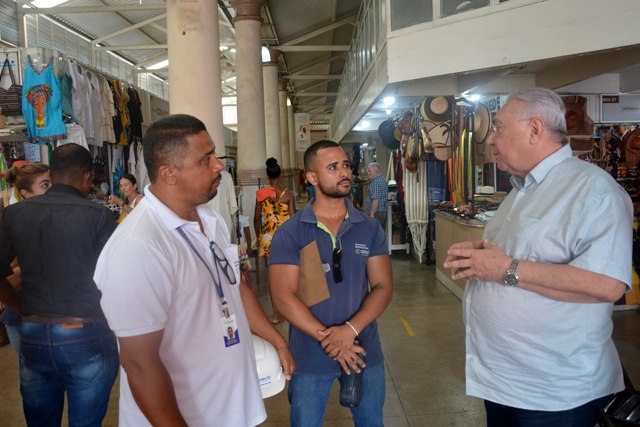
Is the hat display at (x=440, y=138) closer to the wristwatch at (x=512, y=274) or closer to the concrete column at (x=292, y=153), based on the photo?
the wristwatch at (x=512, y=274)

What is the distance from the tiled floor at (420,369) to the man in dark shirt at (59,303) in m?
1.27

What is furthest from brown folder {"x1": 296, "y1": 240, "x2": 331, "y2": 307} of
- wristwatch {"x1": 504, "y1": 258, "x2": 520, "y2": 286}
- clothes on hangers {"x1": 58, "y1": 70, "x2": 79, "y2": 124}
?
clothes on hangers {"x1": 58, "y1": 70, "x2": 79, "y2": 124}

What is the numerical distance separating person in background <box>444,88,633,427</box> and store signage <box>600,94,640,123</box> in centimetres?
521

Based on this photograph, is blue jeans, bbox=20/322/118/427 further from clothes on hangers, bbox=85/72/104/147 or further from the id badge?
clothes on hangers, bbox=85/72/104/147

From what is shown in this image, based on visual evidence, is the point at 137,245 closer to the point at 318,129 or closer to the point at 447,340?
the point at 447,340

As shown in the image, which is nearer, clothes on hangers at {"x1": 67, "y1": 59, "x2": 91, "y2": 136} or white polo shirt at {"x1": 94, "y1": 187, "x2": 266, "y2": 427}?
white polo shirt at {"x1": 94, "y1": 187, "x2": 266, "y2": 427}

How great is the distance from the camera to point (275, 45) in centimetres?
1623

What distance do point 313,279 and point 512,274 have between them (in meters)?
0.93

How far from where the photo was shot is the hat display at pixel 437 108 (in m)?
6.47

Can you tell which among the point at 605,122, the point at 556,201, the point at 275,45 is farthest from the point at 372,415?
the point at 275,45

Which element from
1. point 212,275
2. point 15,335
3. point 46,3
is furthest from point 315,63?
point 212,275

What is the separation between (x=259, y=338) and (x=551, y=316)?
1101 millimetres

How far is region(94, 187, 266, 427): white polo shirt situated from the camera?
1340 mm

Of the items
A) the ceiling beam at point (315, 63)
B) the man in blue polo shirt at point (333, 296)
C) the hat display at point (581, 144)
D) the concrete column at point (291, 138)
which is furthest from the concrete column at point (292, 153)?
the man in blue polo shirt at point (333, 296)
